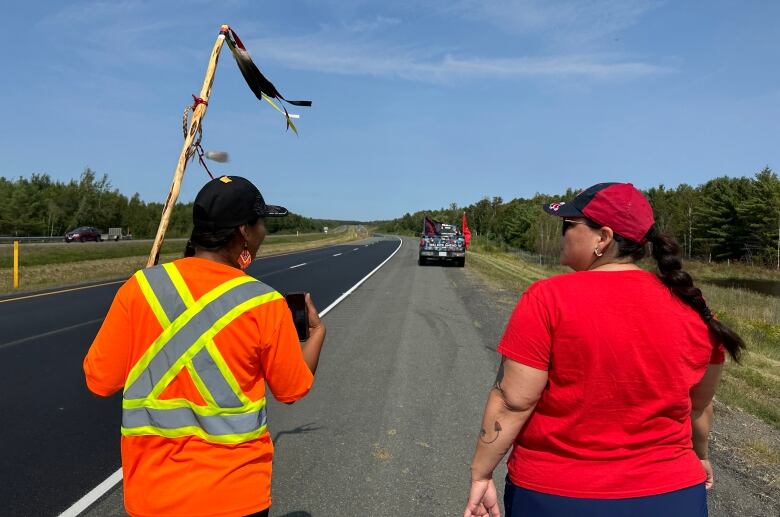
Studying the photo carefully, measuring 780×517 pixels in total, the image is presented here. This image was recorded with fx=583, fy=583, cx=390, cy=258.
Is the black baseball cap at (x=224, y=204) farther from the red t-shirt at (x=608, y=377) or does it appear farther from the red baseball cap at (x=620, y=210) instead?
the red baseball cap at (x=620, y=210)

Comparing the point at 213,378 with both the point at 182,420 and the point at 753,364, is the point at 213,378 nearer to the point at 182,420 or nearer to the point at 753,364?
the point at 182,420

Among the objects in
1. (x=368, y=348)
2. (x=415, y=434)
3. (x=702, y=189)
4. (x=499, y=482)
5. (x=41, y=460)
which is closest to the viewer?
(x=499, y=482)

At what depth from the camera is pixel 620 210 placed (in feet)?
6.33

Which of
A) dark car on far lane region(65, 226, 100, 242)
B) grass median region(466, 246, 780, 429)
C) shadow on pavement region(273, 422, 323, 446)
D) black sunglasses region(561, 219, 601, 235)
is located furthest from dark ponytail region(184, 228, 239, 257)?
dark car on far lane region(65, 226, 100, 242)

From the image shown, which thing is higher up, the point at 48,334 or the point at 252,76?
the point at 252,76

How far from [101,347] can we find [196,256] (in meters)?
0.42

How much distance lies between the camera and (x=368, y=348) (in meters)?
8.84

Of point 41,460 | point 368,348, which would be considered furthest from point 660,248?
point 368,348

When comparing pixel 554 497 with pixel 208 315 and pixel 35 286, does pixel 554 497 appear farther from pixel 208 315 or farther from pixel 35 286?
pixel 35 286

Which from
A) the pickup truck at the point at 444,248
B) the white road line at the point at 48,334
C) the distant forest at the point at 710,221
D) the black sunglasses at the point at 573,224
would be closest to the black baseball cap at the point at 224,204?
the black sunglasses at the point at 573,224

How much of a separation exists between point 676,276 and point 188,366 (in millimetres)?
1582

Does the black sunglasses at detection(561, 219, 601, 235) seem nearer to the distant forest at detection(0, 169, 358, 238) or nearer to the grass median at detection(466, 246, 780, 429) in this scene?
the grass median at detection(466, 246, 780, 429)

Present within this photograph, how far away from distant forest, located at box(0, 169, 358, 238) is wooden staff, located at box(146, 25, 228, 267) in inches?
2261

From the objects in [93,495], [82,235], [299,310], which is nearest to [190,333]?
[299,310]
